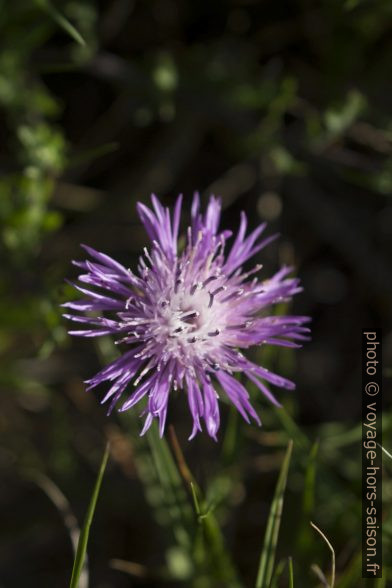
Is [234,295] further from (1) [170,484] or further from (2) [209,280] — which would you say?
(1) [170,484]

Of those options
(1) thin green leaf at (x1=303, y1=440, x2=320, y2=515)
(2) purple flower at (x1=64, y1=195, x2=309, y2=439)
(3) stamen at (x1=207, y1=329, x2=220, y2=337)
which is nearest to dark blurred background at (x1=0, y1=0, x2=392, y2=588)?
(1) thin green leaf at (x1=303, y1=440, x2=320, y2=515)

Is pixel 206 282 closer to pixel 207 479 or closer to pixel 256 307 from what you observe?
pixel 256 307

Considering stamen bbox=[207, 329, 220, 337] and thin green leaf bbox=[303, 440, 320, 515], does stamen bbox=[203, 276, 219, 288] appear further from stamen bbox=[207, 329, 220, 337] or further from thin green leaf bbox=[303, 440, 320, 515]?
thin green leaf bbox=[303, 440, 320, 515]

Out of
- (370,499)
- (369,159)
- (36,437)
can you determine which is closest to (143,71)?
(369,159)

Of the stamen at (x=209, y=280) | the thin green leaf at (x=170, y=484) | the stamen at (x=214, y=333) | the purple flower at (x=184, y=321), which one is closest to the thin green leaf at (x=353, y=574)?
the thin green leaf at (x=170, y=484)

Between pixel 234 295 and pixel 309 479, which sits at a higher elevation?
pixel 234 295

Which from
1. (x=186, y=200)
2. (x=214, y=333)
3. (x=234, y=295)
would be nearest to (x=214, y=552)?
(x=214, y=333)
